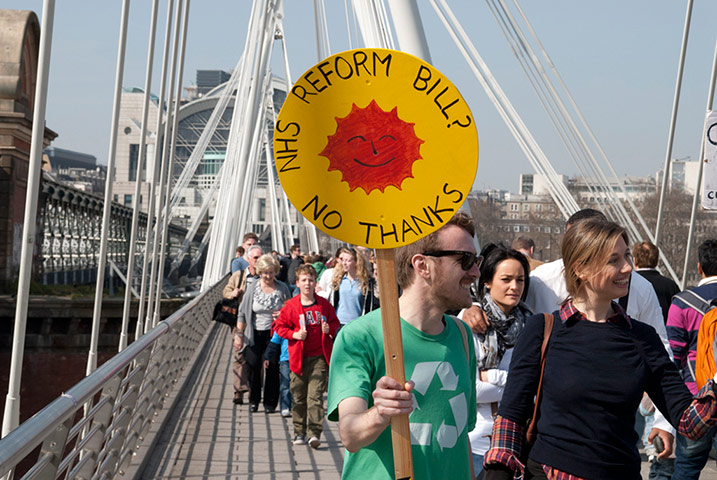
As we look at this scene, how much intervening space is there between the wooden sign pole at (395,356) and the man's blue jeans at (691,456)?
128 inches

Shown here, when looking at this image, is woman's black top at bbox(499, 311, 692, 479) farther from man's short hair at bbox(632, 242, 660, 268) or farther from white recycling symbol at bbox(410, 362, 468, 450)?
man's short hair at bbox(632, 242, 660, 268)

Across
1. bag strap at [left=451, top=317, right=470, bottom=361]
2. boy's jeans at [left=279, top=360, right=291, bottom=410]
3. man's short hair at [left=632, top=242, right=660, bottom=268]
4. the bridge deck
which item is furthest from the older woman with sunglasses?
boy's jeans at [left=279, top=360, right=291, bottom=410]

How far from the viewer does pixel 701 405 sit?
10.4 ft

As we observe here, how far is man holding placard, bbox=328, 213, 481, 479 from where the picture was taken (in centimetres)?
282

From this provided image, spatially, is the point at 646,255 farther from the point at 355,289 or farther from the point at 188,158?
the point at 188,158

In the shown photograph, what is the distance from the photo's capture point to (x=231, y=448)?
835 cm

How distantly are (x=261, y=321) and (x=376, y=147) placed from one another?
770cm

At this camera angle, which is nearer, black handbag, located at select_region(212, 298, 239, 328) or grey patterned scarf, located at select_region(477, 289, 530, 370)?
grey patterned scarf, located at select_region(477, 289, 530, 370)

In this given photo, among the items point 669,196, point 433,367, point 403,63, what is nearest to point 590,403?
point 433,367

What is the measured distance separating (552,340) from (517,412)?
0.24 m

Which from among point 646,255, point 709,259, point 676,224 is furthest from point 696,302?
point 676,224

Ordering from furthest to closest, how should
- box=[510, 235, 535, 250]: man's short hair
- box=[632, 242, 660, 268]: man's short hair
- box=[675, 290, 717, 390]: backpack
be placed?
box=[510, 235, 535, 250]: man's short hair
box=[632, 242, 660, 268]: man's short hair
box=[675, 290, 717, 390]: backpack

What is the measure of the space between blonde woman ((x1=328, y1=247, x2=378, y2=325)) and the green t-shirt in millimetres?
6402

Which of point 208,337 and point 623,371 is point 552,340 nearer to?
point 623,371
